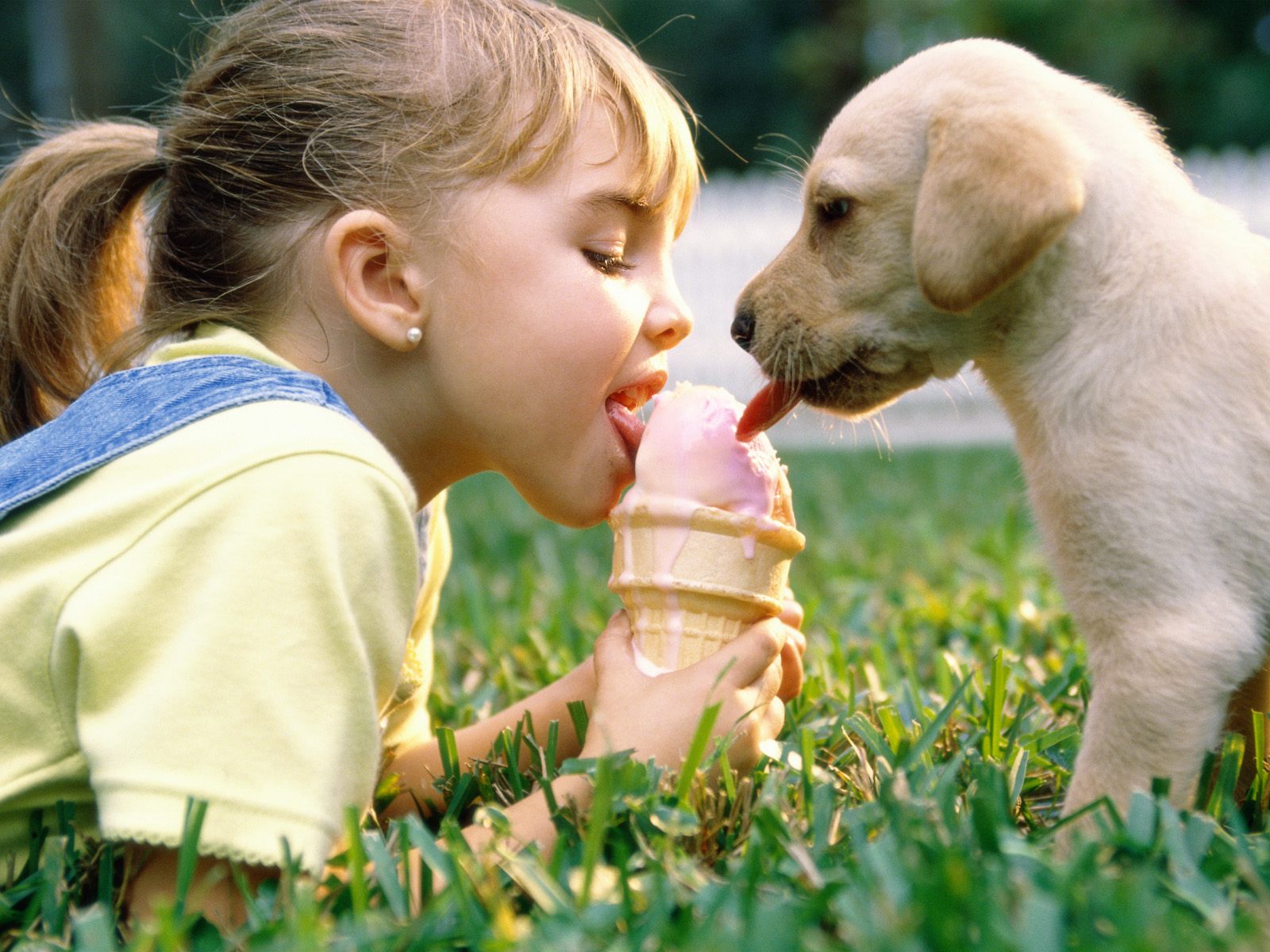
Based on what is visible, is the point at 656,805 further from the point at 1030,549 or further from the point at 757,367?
the point at 1030,549

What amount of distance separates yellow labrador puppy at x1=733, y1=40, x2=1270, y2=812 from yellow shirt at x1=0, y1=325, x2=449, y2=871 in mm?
988

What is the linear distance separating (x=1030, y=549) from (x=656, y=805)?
3282 mm

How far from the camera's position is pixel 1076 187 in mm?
2209

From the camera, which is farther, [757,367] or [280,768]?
[757,367]

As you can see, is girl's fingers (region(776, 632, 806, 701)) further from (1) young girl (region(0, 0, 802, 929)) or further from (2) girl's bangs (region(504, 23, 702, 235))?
(2) girl's bangs (region(504, 23, 702, 235))

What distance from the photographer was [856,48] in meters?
26.8

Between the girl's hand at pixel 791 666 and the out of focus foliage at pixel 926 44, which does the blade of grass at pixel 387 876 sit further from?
the out of focus foliage at pixel 926 44

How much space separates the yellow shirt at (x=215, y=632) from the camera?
1.94 meters

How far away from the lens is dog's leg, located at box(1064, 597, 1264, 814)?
205 cm

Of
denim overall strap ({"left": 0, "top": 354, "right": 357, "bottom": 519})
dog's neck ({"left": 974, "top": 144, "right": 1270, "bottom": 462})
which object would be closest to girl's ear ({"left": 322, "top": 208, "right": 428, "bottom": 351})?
denim overall strap ({"left": 0, "top": 354, "right": 357, "bottom": 519})

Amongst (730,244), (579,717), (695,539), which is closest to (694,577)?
(695,539)

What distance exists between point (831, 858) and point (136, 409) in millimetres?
1359

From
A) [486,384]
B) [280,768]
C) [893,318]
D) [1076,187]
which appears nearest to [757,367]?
[893,318]

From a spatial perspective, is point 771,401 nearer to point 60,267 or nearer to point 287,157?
point 287,157
